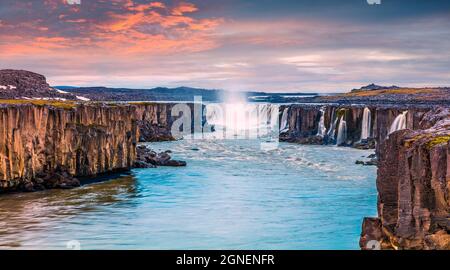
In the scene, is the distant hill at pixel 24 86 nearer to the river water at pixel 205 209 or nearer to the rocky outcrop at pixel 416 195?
the river water at pixel 205 209

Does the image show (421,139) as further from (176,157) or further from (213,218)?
(176,157)

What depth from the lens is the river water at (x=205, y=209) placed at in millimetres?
28562

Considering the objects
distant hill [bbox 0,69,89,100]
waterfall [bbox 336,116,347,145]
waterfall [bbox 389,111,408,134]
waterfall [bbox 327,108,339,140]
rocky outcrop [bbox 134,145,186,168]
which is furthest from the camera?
distant hill [bbox 0,69,89,100]

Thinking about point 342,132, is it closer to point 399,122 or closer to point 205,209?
point 399,122

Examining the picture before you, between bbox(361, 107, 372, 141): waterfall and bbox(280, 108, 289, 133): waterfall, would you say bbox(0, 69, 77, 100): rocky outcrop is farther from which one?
bbox(361, 107, 372, 141): waterfall

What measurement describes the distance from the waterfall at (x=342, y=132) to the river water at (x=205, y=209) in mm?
25933

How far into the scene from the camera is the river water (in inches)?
1125

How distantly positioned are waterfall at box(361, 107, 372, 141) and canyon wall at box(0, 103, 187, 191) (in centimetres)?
3782

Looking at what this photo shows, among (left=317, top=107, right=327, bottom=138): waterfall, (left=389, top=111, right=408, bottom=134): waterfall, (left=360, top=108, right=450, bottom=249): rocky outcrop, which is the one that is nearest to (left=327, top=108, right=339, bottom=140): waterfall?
(left=317, top=107, right=327, bottom=138): waterfall

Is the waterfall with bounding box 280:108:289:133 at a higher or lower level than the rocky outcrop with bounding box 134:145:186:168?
higher

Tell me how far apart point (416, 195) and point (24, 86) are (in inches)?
3728

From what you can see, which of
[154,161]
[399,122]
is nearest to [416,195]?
[154,161]

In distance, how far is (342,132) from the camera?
285ft
